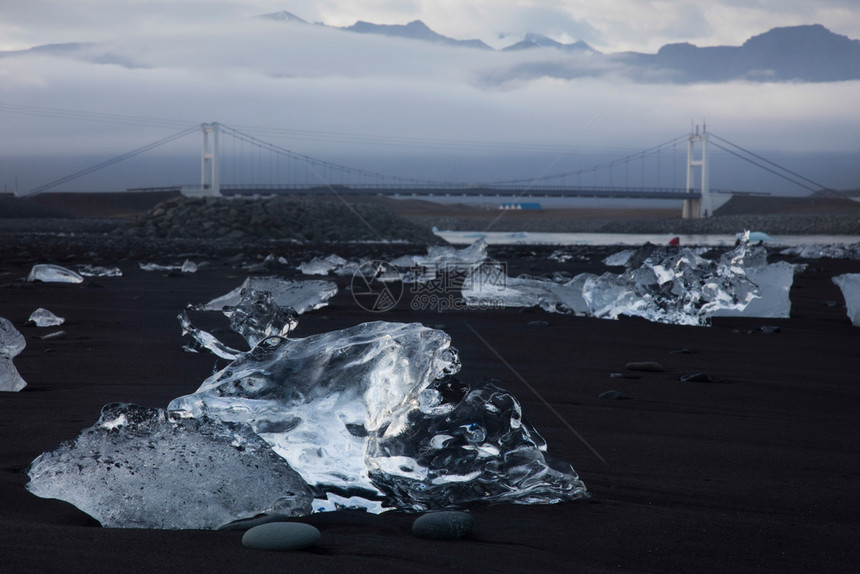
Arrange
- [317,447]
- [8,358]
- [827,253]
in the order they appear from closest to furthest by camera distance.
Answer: [317,447], [8,358], [827,253]

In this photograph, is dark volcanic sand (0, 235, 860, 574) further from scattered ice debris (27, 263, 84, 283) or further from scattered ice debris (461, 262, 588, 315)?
scattered ice debris (27, 263, 84, 283)

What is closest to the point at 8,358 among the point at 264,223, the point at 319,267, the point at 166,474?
the point at 166,474

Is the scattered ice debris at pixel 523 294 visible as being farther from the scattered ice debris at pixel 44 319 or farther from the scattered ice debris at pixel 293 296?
the scattered ice debris at pixel 44 319

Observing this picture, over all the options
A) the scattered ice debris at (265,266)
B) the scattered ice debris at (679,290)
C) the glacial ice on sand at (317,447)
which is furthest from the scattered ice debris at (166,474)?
the scattered ice debris at (265,266)

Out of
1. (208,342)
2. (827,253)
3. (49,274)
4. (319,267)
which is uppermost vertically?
(208,342)

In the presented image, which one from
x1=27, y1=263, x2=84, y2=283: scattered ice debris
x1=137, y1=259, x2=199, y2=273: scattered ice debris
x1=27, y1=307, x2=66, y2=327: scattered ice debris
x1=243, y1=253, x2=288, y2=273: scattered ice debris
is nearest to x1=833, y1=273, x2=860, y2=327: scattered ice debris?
x1=27, y1=307, x2=66, y2=327: scattered ice debris

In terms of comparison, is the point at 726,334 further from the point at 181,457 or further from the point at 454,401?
the point at 181,457

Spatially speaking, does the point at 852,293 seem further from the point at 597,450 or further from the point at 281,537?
the point at 281,537
